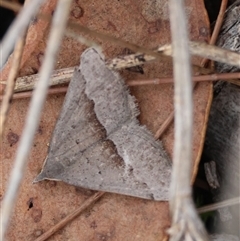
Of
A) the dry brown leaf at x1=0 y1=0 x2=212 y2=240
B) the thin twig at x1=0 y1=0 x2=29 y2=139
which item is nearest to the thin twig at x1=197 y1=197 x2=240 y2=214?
the dry brown leaf at x1=0 y1=0 x2=212 y2=240

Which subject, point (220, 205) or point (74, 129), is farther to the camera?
point (220, 205)

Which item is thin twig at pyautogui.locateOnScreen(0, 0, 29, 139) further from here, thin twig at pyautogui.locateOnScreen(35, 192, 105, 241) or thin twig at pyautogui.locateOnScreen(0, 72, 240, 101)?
thin twig at pyautogui.locateOnScreen(35, 192, 105, 241)

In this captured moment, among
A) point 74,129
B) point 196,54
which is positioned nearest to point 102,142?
point 74,129

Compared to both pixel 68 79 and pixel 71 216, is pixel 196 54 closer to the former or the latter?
pixel 68 79

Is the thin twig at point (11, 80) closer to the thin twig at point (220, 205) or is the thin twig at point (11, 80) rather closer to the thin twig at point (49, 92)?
Answer: the thin twig at point (49, 92)

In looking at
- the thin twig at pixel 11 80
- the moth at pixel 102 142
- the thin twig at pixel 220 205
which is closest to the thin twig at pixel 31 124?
the thin twig at pixel 11 80

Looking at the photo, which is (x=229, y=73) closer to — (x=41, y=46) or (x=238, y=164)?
(x=238, y=164)
